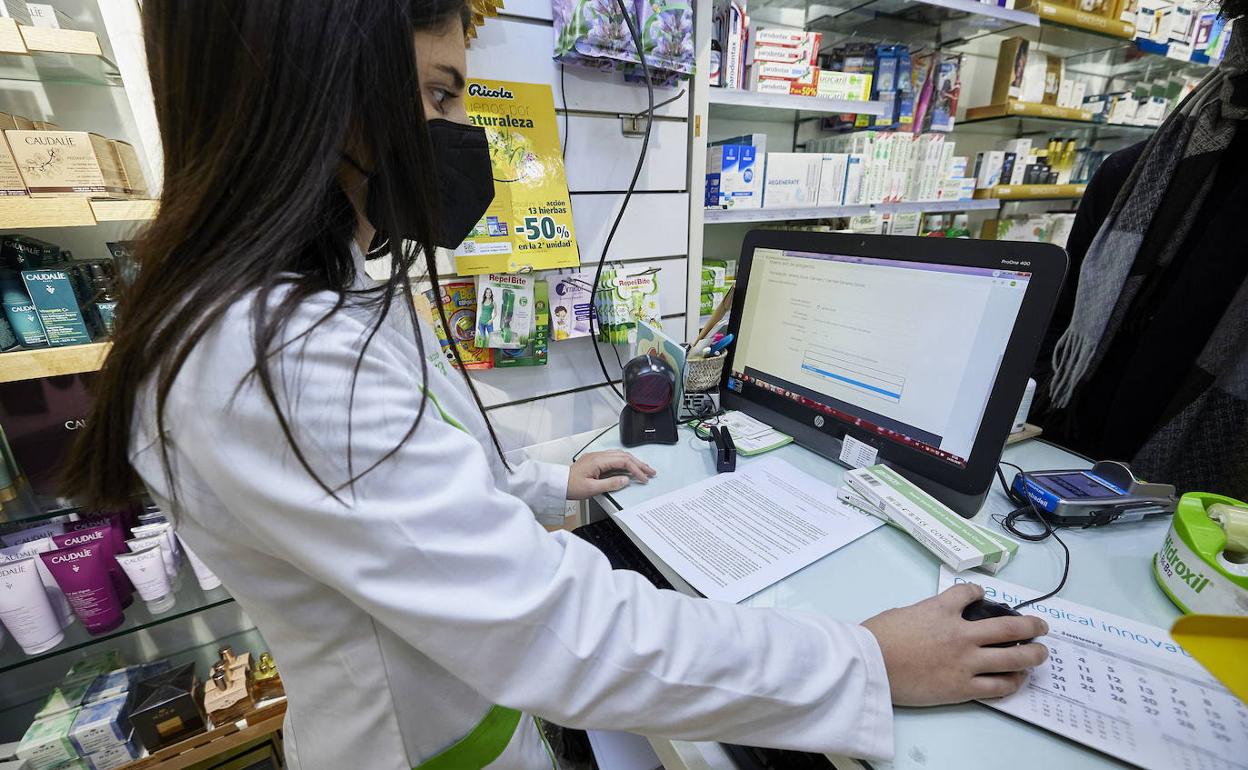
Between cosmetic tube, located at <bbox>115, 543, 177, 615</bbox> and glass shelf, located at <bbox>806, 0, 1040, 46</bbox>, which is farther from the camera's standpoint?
glass shelf, located at <bbox>806, 0, 1040, 46</bbox>

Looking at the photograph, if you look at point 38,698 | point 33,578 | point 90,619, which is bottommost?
point 38,698

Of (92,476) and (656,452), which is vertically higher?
(92,476)

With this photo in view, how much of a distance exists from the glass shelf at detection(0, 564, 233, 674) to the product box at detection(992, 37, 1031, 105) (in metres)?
3.27

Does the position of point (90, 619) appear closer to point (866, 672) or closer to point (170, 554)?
point (170, 554)

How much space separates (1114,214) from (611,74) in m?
1.30

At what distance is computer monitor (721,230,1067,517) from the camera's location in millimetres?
686

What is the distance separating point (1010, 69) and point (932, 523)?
7.77ft

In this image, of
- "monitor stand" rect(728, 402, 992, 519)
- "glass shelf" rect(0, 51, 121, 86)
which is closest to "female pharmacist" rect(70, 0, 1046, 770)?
"monitor stand" rect(728, 402, 992, 519)

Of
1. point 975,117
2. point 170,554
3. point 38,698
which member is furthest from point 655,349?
point 975,117

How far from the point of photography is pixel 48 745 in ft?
3.22

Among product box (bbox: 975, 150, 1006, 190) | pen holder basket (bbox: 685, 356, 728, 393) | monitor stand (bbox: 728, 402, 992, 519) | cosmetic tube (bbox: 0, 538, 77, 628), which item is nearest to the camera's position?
monitor stand (bbox: 728, 402, 992, 519)

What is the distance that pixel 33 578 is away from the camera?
3.10ft

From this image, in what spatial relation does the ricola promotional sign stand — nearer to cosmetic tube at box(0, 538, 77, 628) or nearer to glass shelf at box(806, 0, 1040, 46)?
cosmetic tube at box(0, 538, 77, 628)

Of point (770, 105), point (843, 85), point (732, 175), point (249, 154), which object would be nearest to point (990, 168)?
point (843, 85)
